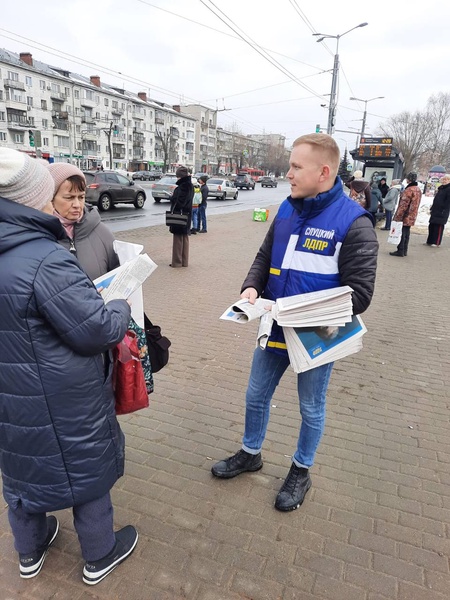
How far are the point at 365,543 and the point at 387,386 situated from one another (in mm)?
2063

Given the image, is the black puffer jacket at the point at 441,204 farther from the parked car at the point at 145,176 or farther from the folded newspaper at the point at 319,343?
the parked car at the point at 145,176

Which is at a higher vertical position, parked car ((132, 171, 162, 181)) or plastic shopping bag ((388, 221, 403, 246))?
parked car ((132, 171, 162, 181))

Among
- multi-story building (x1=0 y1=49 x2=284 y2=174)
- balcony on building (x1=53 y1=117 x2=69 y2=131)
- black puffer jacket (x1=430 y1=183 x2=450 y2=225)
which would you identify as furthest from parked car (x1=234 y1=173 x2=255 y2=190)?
balcony on building (x1=53 y1=117 x2=69 y2=131)

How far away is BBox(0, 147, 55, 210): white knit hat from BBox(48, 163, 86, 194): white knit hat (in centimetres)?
90

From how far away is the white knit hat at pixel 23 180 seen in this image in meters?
1.45

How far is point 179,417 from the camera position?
3.34 metres

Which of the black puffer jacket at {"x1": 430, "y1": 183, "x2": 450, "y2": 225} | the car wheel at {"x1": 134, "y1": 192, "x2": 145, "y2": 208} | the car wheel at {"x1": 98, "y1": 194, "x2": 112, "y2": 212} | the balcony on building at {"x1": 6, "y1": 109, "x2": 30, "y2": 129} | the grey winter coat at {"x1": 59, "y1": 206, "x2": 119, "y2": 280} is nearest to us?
the grey winter coat at {"x1": 59, "y1": 206, "x2": 119, "y2": 280}

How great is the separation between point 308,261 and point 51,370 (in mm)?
1358

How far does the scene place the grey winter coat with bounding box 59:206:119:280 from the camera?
2572mm

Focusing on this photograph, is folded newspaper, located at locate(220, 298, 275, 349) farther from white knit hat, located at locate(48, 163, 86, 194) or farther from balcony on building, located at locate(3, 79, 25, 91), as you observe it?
balcony on building, located at locate(3, 79, 25, 91)

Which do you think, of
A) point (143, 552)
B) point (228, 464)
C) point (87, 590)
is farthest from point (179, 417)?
point (87, 590)

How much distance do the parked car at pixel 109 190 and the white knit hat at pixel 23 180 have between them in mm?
17260

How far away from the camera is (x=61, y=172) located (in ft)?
7.91

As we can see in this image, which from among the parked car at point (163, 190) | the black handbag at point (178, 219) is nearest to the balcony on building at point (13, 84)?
the parked car at point (163, 190)
